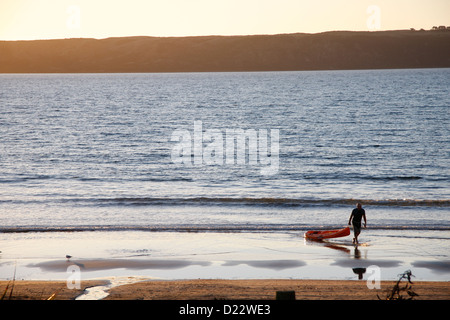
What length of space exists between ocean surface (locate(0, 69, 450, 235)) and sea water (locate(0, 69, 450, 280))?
0.37 ft

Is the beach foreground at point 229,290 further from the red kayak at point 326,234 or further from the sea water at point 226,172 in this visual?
the red kayak at point 326,234

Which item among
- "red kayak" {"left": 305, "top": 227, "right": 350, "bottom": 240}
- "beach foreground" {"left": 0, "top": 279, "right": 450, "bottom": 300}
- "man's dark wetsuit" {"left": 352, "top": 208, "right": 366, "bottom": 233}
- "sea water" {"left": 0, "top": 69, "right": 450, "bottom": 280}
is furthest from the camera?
"sea water" {"left": 0, "top": 69, "right": 450, "bottom": 280}

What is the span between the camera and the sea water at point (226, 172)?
82.5 ft

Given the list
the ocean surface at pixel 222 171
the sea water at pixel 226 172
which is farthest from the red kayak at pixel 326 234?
the ocean surface at pixel 222 171

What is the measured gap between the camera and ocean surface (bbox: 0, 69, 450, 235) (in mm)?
25562

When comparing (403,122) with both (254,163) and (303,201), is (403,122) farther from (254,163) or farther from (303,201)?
(303,201)

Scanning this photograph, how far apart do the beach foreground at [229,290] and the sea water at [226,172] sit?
17.9 feet

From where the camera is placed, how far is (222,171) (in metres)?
40.4

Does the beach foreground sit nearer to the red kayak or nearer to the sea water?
the sea water

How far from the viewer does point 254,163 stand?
44281mm

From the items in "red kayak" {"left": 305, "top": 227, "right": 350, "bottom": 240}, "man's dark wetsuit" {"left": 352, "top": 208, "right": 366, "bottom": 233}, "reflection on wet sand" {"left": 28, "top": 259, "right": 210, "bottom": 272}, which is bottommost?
"reflection on wet sand" {"left": 28, "top": 259, "right": 210, "bottom": 272}

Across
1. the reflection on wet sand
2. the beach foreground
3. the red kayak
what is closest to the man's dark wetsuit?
the red kayak
